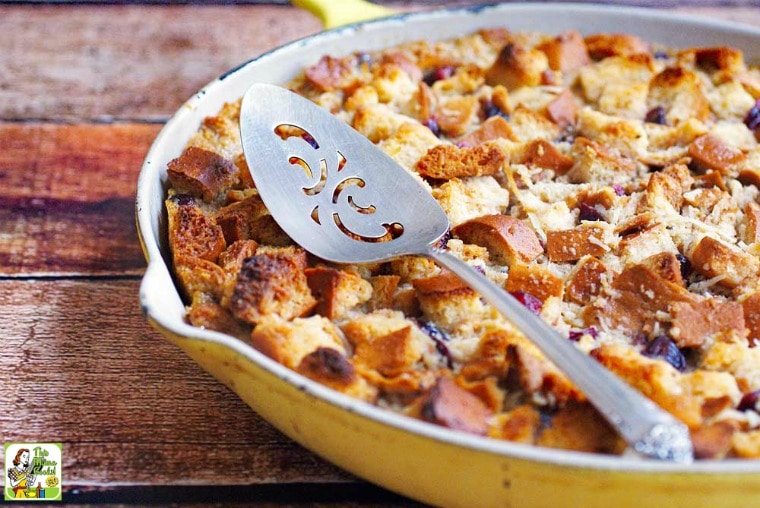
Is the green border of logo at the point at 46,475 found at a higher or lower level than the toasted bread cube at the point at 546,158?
lower

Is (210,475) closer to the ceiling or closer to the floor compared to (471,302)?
closer to the floor

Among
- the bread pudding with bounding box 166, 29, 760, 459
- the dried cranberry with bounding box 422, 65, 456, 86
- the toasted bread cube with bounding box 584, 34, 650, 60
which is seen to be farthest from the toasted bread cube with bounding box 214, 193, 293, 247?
the toasted bread cube with bounding box 584, 34, 650, 60

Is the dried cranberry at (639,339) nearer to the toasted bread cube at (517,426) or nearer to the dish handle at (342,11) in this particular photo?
the toasted bread cube at (517,426)

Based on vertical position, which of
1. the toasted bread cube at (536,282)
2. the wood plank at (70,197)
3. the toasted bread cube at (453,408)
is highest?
the toasted bread cube at (536,282)

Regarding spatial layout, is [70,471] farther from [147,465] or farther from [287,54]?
[287,54]

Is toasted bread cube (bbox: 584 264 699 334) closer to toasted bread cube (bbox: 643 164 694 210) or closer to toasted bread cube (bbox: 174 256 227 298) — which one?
toasted bread cube (bbox: 643 164 694 210)

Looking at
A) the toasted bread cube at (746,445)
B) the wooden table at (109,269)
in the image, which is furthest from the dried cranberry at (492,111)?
the toasted bread cube at (746,445)

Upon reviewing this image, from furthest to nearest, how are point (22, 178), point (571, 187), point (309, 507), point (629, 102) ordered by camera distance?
1. point (22, 178)
2. point (629, 102)
3. point (571, 187)
4. point (309, 507)

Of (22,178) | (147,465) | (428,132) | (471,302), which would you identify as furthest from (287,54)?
(147,465)
